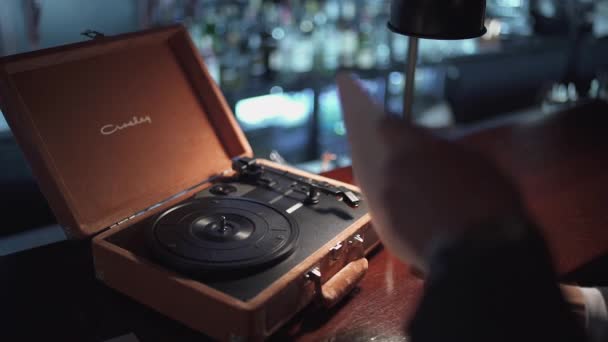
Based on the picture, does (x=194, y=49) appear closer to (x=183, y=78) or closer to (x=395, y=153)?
(x=183, y=78)

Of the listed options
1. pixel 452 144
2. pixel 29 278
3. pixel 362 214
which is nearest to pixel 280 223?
pixel 362 214

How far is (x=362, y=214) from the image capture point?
48.3 inches

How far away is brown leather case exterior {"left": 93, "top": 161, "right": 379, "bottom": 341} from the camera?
3.04ft

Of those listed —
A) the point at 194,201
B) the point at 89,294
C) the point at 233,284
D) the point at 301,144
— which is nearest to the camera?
the point at 233,284

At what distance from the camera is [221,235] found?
3.57ft

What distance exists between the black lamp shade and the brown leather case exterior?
0.39m

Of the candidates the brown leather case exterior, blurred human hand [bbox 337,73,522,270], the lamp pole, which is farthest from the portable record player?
blurred human hand [bbox 337,73,522,270]

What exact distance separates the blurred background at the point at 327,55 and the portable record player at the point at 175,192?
0.33 m

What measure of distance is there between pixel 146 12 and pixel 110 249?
1.80 m

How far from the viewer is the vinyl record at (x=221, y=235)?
3.29 feet

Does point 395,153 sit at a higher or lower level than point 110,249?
higher

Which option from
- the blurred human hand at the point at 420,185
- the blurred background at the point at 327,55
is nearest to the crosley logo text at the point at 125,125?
the blurred background at the point at 327,55

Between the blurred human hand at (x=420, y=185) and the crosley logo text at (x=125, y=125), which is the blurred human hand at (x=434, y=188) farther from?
the crosley logo text at (x=125, y=125)

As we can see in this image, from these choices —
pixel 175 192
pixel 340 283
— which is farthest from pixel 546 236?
pixel 175 192
